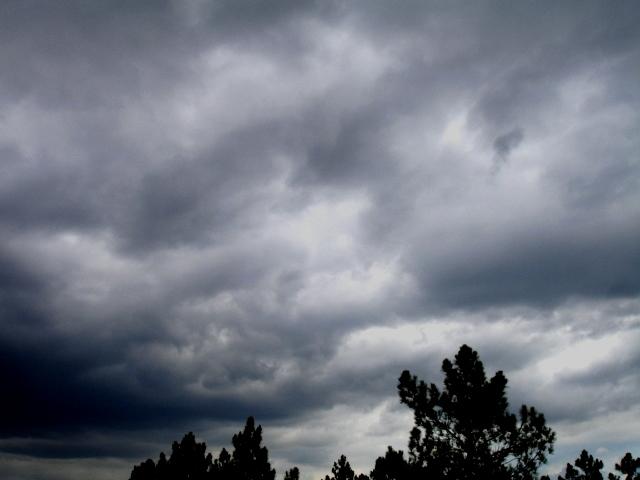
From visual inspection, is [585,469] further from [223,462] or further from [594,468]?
[223,462]

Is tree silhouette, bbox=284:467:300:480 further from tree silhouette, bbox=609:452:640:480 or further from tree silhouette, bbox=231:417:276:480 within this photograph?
tree silhouette, bbox=609:452:640:480

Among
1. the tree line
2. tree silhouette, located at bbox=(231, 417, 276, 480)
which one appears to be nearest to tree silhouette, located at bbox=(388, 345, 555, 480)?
the tree line

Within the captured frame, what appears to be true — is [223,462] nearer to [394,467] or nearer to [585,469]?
[394,467]

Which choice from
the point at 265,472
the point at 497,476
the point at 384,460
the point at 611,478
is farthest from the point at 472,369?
the point at 265,472

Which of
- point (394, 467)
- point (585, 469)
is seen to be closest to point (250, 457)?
point (394, 467)

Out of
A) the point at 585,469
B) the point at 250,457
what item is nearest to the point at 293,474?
the point at 250,457

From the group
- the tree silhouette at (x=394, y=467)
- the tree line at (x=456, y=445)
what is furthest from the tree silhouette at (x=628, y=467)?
the tree silhouette at (x=394, y=467)

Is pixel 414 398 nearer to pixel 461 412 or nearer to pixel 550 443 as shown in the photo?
pixel 461 412

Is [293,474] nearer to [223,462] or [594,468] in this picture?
[223,462]

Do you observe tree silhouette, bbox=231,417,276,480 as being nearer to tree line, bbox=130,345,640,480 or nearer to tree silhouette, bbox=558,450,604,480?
tree line, bbox=130,345,640,480

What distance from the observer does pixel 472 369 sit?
838 inches

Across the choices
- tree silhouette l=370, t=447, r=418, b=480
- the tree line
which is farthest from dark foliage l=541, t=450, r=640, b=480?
tree silhouette l=370, t=447, r=418, b=480

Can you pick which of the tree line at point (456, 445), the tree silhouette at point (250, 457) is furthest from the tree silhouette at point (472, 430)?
the tree silhouette at point (250, 457)

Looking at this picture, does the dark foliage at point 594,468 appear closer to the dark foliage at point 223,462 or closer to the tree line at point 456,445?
the tree line at point 456,445
